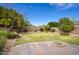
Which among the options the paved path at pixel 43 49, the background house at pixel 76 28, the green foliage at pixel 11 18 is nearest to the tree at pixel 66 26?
the background house at pixel 76 28

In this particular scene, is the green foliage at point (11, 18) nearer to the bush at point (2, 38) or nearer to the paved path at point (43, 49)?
the bush at point (2, 38)

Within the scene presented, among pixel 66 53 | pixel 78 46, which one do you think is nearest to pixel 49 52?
pixel 66 53

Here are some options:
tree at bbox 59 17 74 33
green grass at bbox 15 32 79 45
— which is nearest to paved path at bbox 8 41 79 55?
green grass at bbox 15 32 79 45

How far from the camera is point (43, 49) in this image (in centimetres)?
152

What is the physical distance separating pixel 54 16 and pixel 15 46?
0.44m

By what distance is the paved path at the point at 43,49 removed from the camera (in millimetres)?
1518

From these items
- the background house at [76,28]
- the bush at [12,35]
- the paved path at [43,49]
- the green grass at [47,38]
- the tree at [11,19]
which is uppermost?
the tree at [11,19]

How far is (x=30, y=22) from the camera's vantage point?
1.55 meters

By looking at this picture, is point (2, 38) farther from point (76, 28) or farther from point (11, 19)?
point (76, 28)

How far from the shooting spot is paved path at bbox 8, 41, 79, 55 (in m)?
1.52

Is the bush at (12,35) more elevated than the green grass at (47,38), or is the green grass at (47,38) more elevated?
the bush at (12,35)

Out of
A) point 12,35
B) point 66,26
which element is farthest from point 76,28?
point 12,35

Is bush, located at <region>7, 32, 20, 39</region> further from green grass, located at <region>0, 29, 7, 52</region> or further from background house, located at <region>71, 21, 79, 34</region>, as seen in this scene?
background house, located at <region>71, 21, 79, 34</region>

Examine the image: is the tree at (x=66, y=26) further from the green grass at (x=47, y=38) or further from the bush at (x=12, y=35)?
the bush at (x=12, y=35)
